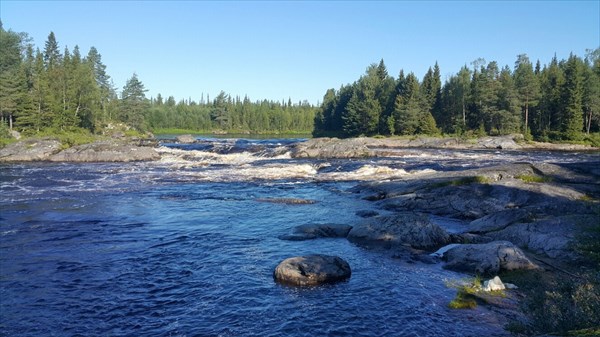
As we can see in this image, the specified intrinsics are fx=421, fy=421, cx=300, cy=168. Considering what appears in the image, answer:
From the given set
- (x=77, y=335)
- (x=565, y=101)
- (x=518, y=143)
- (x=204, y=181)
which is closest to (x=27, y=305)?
(x=77, y=335)

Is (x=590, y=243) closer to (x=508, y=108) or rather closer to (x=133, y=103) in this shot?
(x=508, y=108)

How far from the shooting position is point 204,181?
38.3 m

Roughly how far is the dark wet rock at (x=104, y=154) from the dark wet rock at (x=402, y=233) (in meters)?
44.7

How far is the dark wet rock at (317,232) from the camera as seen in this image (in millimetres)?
19005

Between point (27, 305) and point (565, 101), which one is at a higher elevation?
point (565, 101)

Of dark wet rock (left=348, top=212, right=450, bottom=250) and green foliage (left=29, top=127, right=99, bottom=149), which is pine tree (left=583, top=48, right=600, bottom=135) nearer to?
dark wet rock (left=348, top=212, right=450, bottom=250)

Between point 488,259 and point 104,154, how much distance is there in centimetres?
5250

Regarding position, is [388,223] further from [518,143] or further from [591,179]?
[518,143]

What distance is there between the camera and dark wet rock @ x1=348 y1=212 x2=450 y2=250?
17422mm

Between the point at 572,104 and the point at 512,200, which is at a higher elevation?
the point at 572,104

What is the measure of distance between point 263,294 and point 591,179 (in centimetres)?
2309

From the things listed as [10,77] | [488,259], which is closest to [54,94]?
[10,77]

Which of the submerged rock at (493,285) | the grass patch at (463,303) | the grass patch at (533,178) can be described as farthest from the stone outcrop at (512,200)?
the grass patch at (463,303)

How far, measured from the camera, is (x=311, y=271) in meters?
13.6
